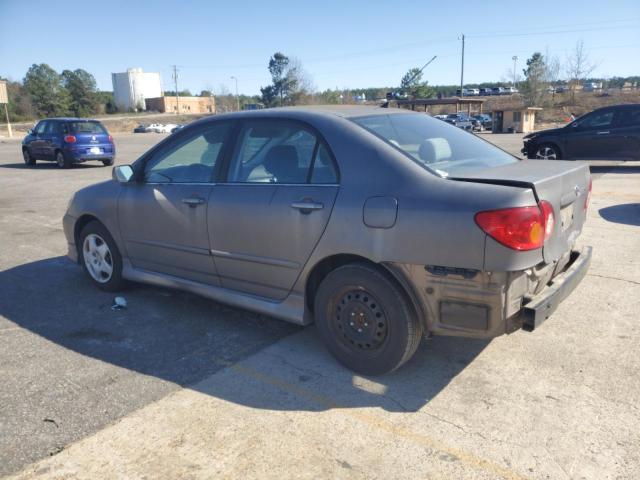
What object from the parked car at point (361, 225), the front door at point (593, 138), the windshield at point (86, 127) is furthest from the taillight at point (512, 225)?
the windshield at point (86, 127)

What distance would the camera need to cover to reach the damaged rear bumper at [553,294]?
9.57 feet

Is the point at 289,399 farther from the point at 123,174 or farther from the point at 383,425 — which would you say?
the point at 123,174

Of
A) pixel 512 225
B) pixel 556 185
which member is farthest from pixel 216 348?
pixel 556 185

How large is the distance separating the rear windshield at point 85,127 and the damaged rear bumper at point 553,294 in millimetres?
17239

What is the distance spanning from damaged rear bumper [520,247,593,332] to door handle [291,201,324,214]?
1350 millimetres

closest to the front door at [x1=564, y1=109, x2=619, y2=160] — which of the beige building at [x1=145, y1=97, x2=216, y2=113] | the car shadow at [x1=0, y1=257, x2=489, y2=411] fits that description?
the car shadow at [x1=0, y1=257, x2=489, y2=411]

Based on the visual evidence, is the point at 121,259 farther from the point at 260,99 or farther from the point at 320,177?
the point at 260,99

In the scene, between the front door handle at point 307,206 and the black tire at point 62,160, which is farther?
the black tire at point 62,160

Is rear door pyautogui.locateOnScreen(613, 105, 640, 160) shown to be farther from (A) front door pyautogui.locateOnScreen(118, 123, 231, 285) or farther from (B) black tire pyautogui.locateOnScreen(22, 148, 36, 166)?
(B) black tire pyautogui.locateOnScreen(22, 148, 36, 166)

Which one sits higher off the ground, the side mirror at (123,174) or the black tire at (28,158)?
the side mirror at (123,174)

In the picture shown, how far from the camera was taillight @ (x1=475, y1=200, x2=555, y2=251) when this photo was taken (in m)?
2.76

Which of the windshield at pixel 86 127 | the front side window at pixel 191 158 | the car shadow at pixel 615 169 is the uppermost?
the windshield at pixel 86 127

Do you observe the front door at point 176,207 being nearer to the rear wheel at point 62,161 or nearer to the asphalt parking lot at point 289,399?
the asphalt parking lot at point 289,399

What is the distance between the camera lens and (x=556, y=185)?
3.13 meters
